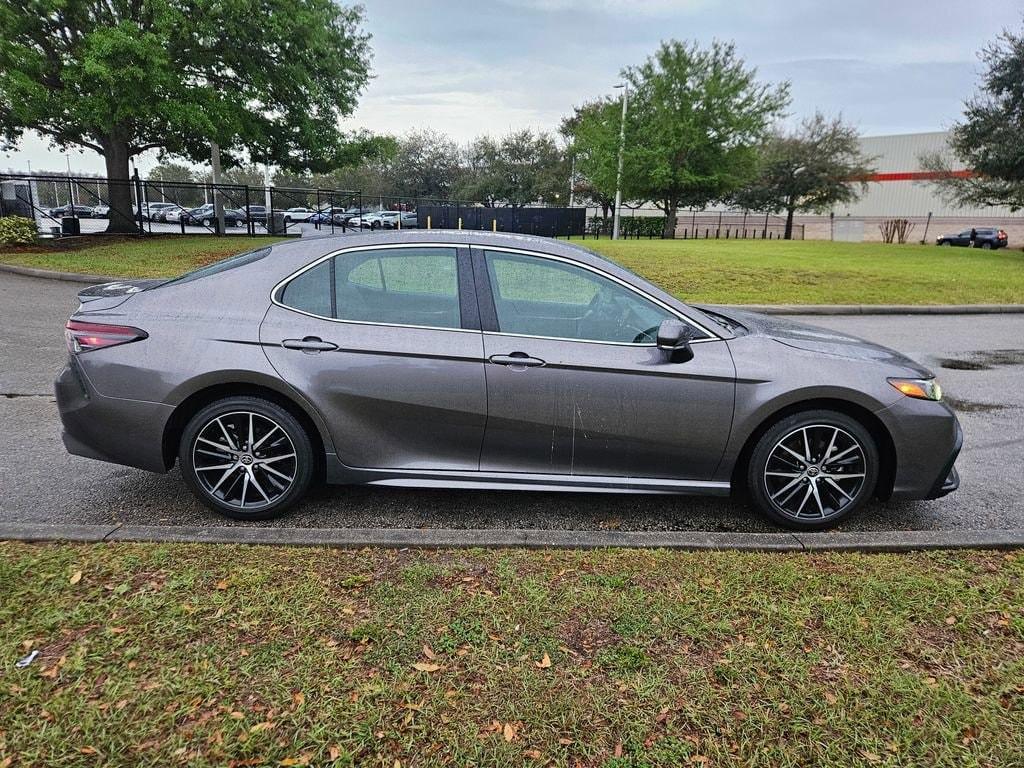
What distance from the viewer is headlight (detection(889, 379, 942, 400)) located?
3.75m

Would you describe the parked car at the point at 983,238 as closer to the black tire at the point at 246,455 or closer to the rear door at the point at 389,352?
the rear door at the point at 389,352

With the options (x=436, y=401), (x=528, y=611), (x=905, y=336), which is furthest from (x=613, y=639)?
(x=905, y=336)

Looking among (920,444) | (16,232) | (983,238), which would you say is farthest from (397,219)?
(920,444)

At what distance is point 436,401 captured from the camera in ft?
12.0

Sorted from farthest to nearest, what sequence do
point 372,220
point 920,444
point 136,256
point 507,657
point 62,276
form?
point 372,220 < point 136,256 < point 62,276 < point 920,444 < point 507,657

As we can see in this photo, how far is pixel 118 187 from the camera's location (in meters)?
23.0

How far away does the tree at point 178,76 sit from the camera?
17078 mm

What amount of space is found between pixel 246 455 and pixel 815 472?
10.4 ft

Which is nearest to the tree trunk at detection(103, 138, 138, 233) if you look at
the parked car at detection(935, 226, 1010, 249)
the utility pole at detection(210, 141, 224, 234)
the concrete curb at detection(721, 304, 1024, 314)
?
the utility pole at detection(210, 141, 224, 234)

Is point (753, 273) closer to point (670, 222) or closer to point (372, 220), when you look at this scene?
point (372, 220)

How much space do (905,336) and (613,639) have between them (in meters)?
10.0

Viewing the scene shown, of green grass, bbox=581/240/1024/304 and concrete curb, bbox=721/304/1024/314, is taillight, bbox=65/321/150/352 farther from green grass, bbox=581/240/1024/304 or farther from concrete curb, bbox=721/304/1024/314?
green grass, bbox=581/240/1024/304

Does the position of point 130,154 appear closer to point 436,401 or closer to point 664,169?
point 436,401

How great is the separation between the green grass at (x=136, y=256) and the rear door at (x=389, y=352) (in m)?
12.0
